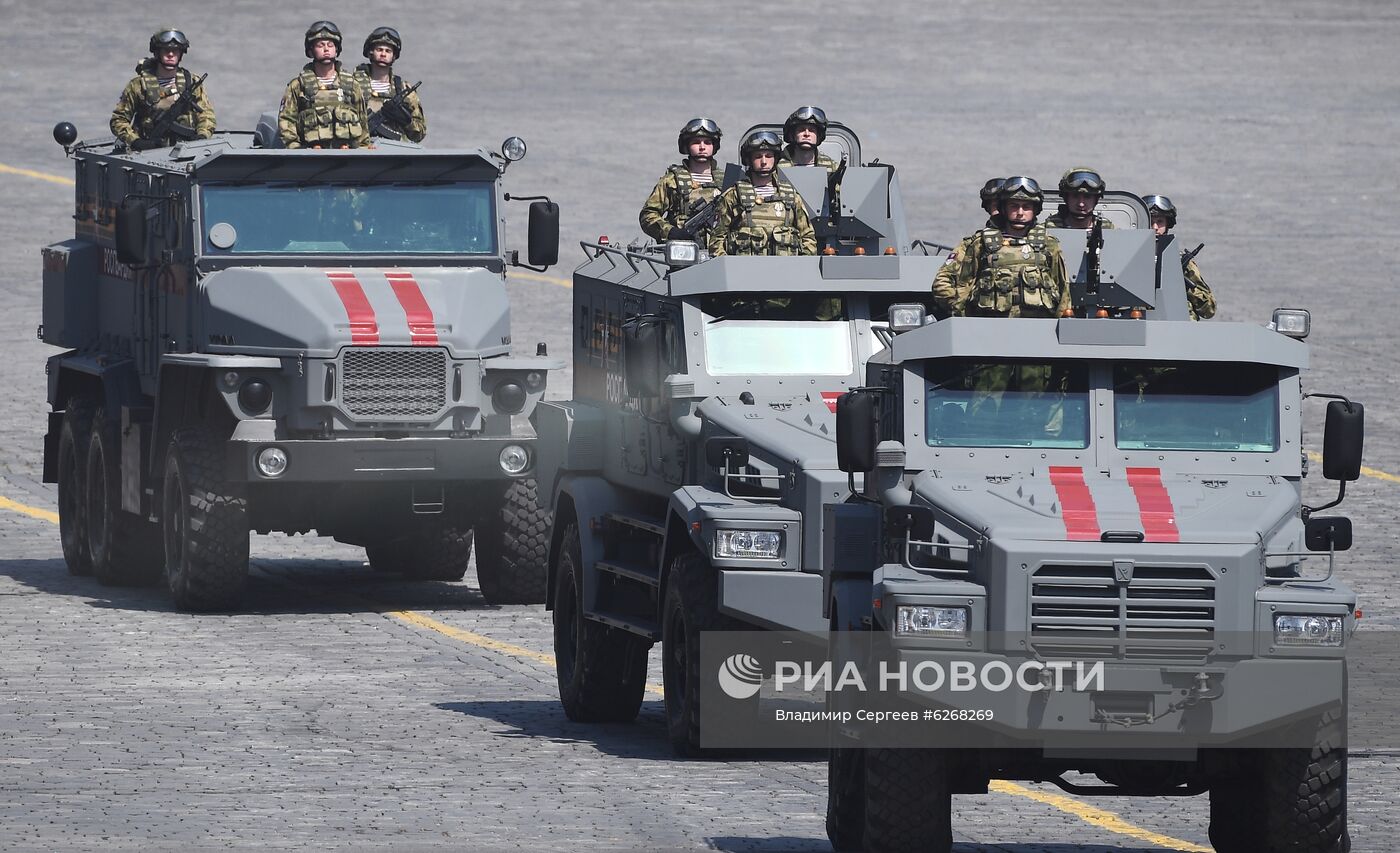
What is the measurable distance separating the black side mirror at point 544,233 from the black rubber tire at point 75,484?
4.07 meters

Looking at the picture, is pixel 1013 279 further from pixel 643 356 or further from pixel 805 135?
pixel 805 135

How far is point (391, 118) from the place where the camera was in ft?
73.2

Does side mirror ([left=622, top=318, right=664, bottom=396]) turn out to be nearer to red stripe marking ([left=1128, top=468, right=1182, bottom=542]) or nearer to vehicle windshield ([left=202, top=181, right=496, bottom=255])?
red stripe marking ([left=1128, top=468, right=1182, bottom=542])

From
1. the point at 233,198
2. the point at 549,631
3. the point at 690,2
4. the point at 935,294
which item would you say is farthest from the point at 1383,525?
the point at 690,2

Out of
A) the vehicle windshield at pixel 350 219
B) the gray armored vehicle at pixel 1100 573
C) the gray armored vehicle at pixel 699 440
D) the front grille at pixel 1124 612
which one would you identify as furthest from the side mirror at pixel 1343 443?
the vehicle windshield at pixel 350 219

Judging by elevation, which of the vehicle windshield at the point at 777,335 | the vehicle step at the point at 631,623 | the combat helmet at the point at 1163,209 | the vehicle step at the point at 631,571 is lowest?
the vehicle step at the point at 631,623

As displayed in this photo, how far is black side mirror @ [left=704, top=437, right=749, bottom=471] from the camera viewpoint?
14492 millimetres

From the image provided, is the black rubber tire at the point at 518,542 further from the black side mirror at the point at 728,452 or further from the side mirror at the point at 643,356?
the black side mirror at the point at 728,452

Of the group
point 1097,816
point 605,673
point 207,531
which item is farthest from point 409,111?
point 1097,816

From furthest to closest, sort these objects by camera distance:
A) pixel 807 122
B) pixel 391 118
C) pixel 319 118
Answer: pixel 391 118 < pixel 319 118 < pixel 807 122

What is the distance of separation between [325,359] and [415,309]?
2.33 feet

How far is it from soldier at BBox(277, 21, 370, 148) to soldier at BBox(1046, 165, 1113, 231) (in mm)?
7377

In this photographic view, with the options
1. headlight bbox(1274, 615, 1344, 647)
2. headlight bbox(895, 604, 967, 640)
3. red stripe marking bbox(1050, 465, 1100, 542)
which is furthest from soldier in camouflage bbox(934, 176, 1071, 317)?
headlight bbox(1274, 615, 1344, 647)

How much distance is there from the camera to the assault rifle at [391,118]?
22109mm
